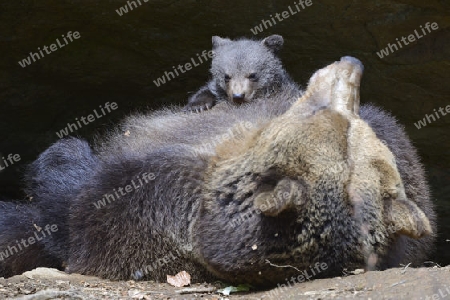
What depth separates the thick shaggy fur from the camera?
14.6 feet

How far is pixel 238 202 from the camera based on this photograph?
4574 millimetres

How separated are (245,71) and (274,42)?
1.38ft

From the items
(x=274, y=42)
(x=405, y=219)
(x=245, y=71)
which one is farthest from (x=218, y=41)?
(x=405, y=219)

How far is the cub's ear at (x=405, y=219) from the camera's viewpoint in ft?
14.4

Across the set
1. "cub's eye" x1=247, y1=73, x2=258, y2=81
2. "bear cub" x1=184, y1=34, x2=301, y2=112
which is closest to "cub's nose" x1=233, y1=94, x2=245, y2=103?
"bear cub" x1=184, y1=34, x2=301, y2=112

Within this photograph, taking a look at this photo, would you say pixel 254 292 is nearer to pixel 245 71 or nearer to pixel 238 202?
pixel 238 202

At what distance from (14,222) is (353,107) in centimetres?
285

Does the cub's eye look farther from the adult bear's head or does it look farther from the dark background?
the adult bear's head

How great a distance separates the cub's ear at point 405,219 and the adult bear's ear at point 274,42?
10.1 feet

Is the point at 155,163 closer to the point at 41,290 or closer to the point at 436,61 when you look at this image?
the point at 41,290

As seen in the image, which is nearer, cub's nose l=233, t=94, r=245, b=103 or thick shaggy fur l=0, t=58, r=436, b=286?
thick shaggy fur l=0, t=58, r=436, b=286

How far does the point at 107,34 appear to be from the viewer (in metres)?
7.39

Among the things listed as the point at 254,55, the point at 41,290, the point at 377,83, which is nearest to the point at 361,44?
the point at 377,83

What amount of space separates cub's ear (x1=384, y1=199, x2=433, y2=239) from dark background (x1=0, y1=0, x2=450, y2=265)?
277cm
